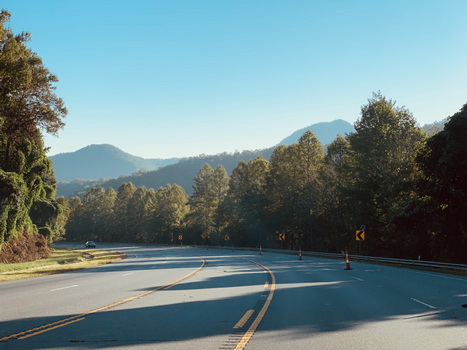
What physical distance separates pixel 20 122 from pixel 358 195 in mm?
33074

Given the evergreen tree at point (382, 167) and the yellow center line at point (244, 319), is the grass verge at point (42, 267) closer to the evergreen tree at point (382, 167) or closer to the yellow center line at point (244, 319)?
the yellow center line at point (244, 319)

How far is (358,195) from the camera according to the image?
4378 cm

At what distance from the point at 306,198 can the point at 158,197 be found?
230ft

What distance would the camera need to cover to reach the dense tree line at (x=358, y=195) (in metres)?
30.3

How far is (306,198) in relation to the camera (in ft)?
187

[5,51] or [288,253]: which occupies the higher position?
[5,51]

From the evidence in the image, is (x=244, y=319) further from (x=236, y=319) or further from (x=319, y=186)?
(x=319, y=186)

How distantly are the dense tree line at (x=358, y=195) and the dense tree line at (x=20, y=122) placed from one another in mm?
29078

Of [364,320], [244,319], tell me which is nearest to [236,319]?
[244,319]

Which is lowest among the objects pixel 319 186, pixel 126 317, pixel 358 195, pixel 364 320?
pixel 126 317

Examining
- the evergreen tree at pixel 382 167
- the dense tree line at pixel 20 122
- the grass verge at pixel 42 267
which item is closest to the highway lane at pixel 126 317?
the grass verge at pixel 42 267

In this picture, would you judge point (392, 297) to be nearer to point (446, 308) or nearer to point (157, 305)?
point (446, 308)

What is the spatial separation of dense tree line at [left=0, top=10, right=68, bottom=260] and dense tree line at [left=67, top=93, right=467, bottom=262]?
29078 millimetres

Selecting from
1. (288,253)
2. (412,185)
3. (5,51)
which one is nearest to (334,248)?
(288,253)
